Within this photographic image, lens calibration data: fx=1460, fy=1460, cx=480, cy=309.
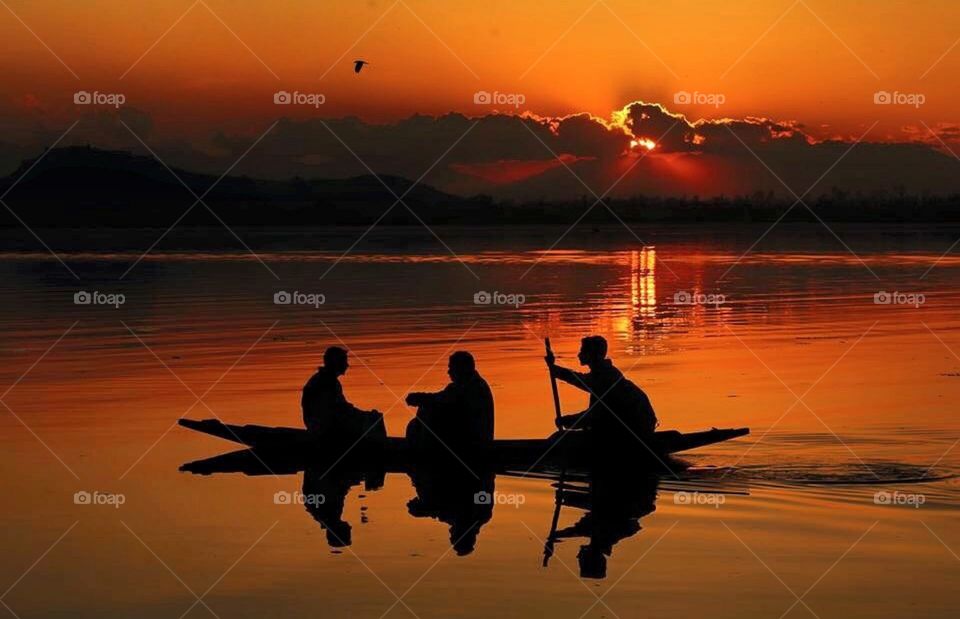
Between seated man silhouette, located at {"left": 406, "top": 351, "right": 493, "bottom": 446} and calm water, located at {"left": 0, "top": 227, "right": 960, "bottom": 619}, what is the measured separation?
0.74 meters

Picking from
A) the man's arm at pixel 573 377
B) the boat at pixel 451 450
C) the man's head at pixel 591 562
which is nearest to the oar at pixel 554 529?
the man's head at pixel 591 562

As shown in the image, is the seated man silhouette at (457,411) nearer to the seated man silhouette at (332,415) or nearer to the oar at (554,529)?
the seated man silhouette at (332,415)

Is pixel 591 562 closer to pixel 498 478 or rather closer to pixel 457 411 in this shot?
pixel 498 478

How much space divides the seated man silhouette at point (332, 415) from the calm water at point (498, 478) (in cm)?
84

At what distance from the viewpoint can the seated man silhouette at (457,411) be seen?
52.6ft

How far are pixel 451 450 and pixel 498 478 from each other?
35.7 inches

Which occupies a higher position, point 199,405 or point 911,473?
point 199,405

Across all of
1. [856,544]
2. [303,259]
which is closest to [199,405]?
[856,544]

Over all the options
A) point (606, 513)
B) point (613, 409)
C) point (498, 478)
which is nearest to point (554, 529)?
point (606, 513)

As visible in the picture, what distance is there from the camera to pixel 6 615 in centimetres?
1028

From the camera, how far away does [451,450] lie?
53.3 feet

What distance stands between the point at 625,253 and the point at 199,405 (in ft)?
192

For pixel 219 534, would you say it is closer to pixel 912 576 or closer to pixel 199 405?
pixel 912 576

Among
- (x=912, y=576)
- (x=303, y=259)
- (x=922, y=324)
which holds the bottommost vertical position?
(x=912, y=576)
